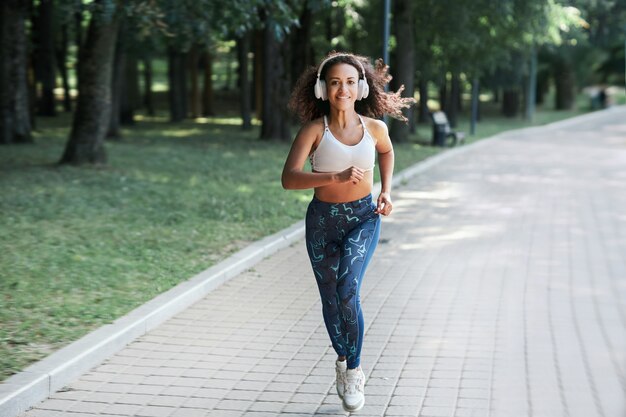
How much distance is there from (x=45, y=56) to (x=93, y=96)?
20901 millimetres

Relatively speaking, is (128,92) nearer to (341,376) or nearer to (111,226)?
(111,226)

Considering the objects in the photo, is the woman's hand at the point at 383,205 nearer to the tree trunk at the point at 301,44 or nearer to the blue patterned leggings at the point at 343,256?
the blue patterned leggings at the point at 343,256

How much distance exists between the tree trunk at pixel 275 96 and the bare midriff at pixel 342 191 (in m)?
21.3

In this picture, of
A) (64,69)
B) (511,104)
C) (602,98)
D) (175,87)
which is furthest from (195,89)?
(602,98)

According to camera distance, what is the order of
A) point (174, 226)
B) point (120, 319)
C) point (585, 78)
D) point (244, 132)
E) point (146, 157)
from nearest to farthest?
1. point (120, 319)
2. point (174, 226)
3. point (146, 157)
4. point (244, 132)
5. point (585, 78)

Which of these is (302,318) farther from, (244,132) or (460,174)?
(244,132)

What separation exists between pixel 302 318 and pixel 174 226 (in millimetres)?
4056

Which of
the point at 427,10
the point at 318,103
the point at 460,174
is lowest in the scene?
the point at 460,174

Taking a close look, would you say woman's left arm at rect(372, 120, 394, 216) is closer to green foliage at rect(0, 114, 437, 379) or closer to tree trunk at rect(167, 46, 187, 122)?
green foliage at rect(0, 114, 437, 379)

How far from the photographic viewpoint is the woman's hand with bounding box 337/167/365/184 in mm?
4883

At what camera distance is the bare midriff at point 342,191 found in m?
5.36

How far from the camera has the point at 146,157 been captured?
67.7ft

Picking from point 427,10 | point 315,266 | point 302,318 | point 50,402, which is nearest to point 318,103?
point 315,266

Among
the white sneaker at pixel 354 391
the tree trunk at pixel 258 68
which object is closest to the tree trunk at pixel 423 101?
the tree trunk at pixel 258 68
